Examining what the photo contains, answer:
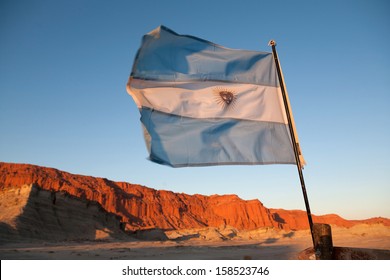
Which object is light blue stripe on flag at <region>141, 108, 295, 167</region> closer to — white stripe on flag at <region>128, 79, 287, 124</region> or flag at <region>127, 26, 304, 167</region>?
flag at <region>127, 26, 304, 167</region>

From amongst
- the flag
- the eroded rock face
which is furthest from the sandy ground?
the flag

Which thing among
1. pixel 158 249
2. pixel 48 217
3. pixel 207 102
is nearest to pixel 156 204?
pixel 48 217

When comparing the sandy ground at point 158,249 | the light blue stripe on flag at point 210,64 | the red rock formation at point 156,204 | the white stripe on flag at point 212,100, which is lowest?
the sandy ground at point 158,249

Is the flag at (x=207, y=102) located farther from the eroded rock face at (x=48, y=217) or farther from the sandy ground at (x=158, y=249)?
the eroded rock face at (x=48, y=217)

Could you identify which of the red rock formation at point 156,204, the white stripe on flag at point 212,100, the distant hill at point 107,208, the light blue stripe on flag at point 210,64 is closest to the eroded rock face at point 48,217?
the distant hill at point 107,208

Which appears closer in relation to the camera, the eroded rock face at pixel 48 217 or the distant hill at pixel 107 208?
the eroded rock face at pixel 48 217

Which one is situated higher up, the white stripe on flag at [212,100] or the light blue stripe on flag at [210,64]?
the light blue stripe on flag at [210,64]
